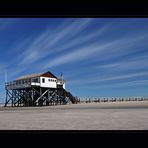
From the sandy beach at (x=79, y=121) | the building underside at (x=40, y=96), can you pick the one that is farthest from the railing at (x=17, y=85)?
the sandy beach at (x=79, y=121)

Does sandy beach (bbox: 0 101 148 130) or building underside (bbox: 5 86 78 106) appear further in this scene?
building underside (bbox: 5 86 78 106)

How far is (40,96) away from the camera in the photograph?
41.7 metres

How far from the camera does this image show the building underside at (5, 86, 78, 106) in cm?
4222

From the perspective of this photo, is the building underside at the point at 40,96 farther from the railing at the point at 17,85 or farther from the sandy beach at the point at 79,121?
the sandy beach at the point at 79,121

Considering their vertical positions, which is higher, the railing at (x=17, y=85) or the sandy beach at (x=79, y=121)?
the railing at (x=17, y=85)

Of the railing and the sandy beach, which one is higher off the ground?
the railing

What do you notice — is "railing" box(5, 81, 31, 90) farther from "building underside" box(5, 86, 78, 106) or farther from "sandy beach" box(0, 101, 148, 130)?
"sandy beach" box(0, 101, 148, 130)

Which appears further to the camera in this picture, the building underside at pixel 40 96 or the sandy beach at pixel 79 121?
the building underside at pixel 40 96

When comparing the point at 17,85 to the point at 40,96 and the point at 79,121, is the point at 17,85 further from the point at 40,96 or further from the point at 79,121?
the point at 79,121

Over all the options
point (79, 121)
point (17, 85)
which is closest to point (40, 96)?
point (17, 85)

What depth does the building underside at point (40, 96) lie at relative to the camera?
42219 millimetres

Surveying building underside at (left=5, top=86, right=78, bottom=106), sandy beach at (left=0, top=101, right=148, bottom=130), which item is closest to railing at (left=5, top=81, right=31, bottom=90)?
building underside at (left=5, top=86, right=78, bottom=106)
